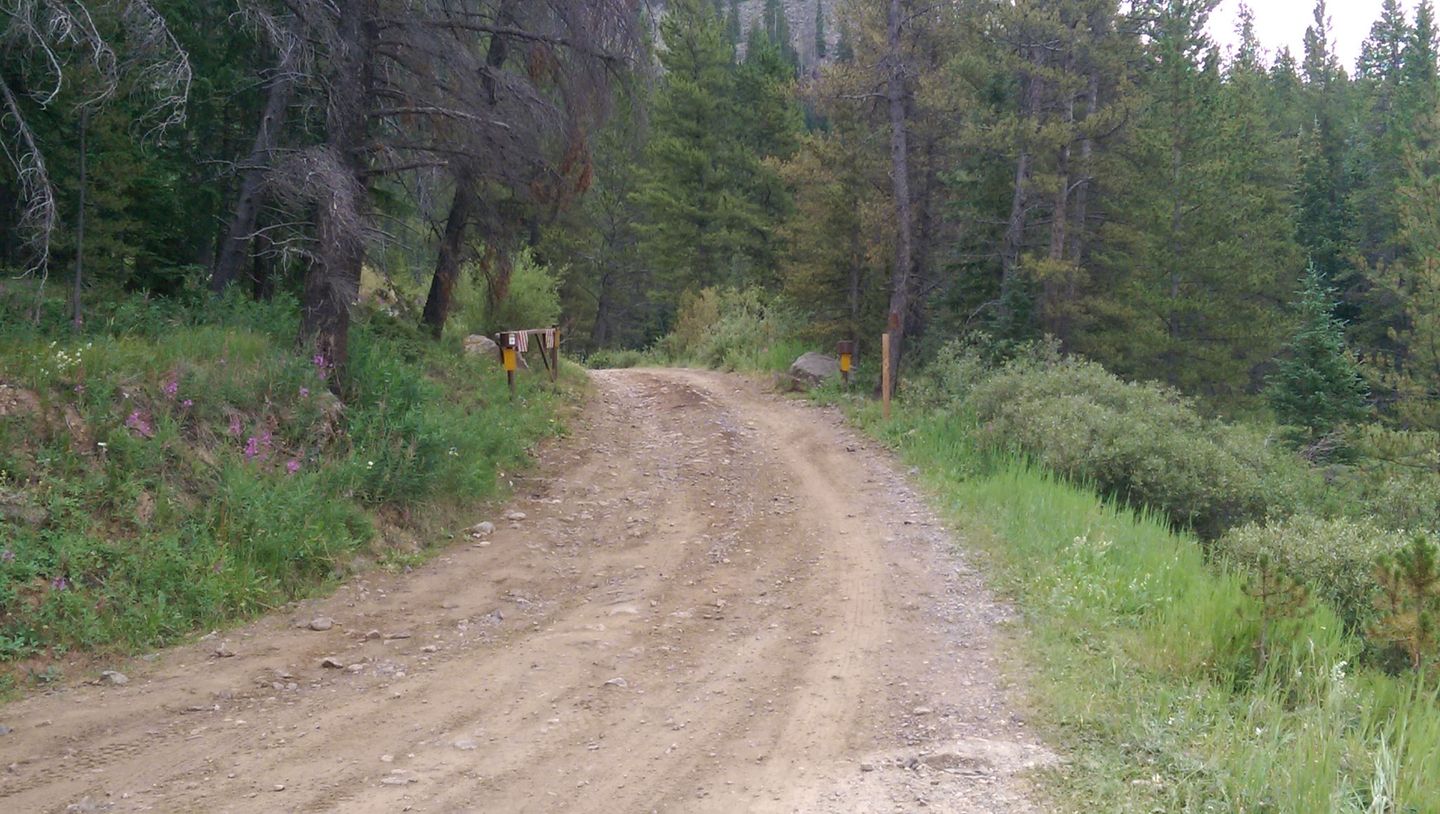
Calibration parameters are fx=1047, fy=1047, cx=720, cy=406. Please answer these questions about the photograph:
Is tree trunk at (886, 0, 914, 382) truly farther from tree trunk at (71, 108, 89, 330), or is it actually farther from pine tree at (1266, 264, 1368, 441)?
pine tree at (1266, 264, 1368, 441)

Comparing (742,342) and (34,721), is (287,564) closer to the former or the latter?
(34,721)

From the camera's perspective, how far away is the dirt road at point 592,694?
5086 mm

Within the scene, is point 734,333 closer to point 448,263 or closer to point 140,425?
point 448,263

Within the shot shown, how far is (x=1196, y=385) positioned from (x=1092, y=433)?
18753 mm

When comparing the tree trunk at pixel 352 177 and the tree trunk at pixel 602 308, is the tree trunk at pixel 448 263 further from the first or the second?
the tree trunk at pixel 602 308

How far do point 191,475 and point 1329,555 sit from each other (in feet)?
30.3

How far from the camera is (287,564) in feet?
26.5

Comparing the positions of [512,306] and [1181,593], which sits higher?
[512,306]

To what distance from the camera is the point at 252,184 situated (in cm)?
1157

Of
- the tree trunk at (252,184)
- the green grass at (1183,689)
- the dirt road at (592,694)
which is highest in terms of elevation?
the tree trunk at (252,184)

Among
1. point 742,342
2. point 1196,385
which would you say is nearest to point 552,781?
point 742,342

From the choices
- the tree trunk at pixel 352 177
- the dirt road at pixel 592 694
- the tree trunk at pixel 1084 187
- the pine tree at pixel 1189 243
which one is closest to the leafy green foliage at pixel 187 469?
the tree trunk at pixel 352 177

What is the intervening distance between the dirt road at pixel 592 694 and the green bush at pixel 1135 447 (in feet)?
8.57

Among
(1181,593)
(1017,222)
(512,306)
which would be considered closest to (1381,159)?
(1017,222)
